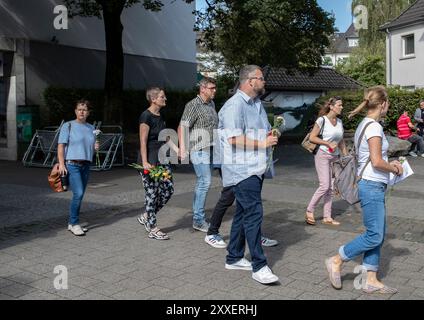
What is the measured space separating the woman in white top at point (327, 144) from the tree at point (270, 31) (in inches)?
292

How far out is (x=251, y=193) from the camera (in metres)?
4.87

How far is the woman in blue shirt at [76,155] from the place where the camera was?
6.79 metres

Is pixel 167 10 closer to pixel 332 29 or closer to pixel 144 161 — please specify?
pixel 332 29

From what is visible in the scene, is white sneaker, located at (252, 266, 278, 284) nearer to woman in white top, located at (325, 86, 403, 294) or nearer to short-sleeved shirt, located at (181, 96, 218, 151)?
woman in white top, located at (325, 86, 403, 294)

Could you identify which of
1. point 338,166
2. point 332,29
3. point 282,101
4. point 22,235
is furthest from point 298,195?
point 282,101

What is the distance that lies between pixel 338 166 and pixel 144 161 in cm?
257

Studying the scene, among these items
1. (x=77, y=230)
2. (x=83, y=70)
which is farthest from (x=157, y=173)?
(x=83, y=70)

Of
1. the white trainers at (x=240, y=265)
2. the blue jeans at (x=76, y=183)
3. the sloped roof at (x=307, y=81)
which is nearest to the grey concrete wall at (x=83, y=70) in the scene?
the sloped roof at (x=307, y=81)

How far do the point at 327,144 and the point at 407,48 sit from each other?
1169 inches

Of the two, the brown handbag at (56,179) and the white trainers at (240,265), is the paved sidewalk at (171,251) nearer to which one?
the white trainers at (240,265)

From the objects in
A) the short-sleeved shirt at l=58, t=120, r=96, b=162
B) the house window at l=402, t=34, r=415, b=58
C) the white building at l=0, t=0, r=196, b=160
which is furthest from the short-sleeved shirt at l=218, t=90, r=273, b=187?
the house window at l=402, t=34, r=415, b=58

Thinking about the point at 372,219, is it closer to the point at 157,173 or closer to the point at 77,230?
the point at 157,173
